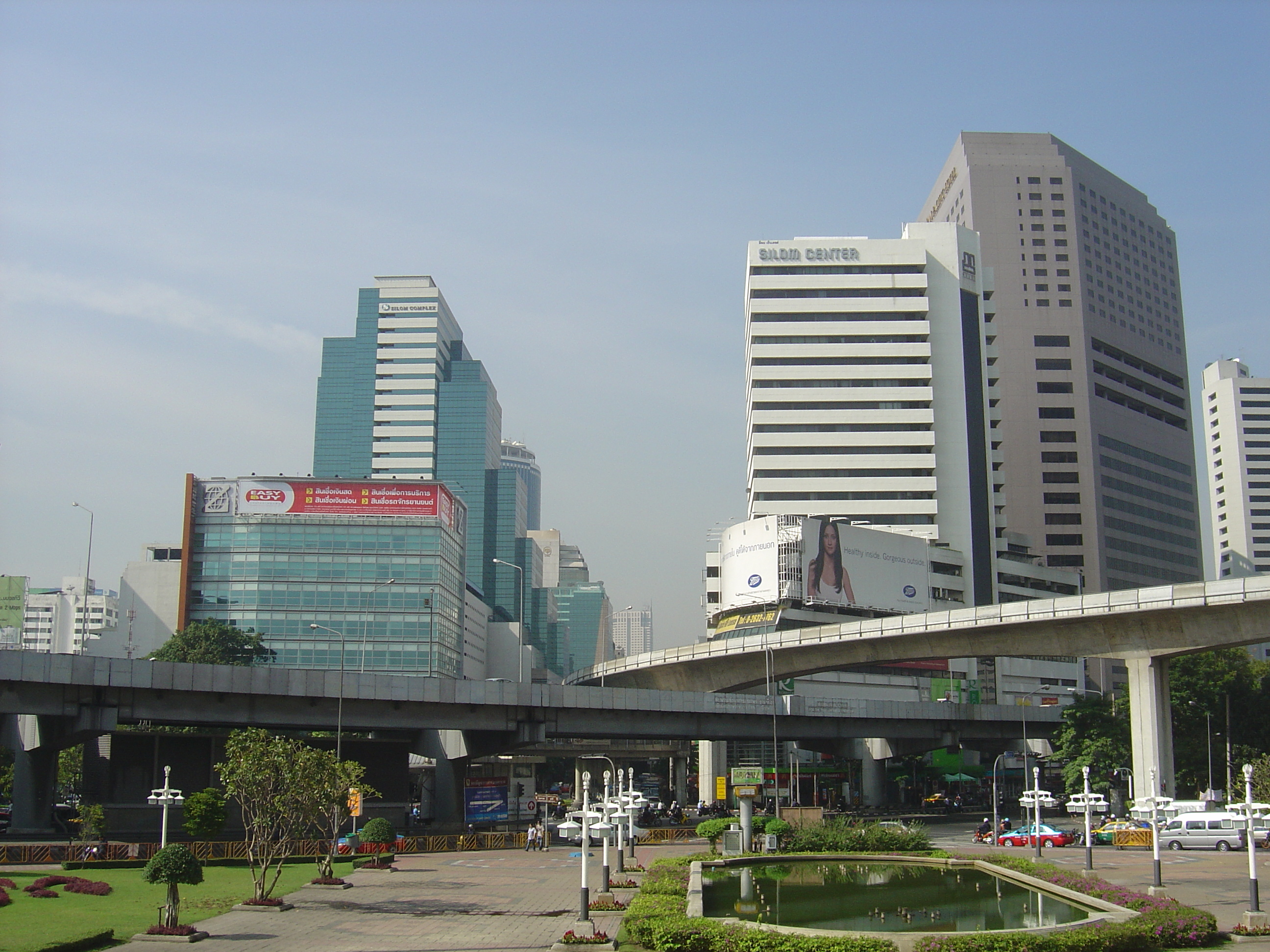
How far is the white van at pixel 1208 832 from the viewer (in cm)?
5191

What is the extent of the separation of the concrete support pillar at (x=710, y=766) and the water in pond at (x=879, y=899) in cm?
5346

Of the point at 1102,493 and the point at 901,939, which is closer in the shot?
the point at 901,939

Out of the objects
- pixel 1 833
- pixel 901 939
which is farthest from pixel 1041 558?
Answer: pixel 901 939

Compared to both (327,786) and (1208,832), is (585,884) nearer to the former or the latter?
(327,786)

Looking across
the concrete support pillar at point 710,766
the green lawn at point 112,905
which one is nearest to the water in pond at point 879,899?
the green lawn at point 112,905

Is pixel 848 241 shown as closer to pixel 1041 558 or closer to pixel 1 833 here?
pixel 1041 558

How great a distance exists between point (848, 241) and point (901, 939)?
120m

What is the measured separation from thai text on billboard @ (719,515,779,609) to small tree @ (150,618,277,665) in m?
44.7

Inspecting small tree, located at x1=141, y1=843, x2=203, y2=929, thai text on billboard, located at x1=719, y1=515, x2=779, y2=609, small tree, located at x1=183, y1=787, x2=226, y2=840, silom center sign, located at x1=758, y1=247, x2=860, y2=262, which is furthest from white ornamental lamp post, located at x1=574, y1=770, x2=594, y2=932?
silom center sign, located at x1=758, y1=247, x2=860, y2=262

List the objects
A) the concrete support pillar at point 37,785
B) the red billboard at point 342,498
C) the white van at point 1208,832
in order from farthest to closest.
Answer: the red billboard at point 342,498 → the concrete support pillar at point 37,785 → the white van at point 1208,832

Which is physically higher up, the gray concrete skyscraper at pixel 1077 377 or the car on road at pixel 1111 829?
the gray concrete skyscraper at pixel 1077 377

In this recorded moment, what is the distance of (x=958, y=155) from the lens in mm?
194500

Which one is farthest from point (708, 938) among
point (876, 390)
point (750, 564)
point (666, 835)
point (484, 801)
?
point (876, 390)

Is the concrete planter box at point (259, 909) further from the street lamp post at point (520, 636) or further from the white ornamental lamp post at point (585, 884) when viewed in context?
the street lamp post at point (520, 636)
